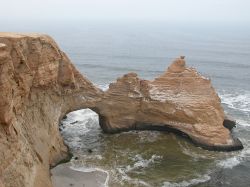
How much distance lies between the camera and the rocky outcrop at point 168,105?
136 ft

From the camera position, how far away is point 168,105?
42406 millimetres

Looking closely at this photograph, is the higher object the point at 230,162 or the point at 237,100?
the point at 237,100

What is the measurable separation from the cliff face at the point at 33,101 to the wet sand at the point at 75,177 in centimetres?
138

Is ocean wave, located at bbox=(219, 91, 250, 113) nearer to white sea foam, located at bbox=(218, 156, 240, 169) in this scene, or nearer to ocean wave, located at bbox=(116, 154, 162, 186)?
white sea foam, located at bbox=(218, 156, 240, 169)

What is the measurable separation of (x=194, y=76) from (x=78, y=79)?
12568mm

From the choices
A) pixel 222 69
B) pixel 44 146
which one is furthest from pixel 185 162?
pixel 222 69

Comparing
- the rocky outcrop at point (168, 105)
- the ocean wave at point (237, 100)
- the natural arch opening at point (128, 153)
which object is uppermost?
the rocky outcrop at point (168, 105)

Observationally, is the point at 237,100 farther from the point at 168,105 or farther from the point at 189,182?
the point at 189,182

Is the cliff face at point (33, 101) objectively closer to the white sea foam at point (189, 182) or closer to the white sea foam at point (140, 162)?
the white sea foam at point (140, 162)

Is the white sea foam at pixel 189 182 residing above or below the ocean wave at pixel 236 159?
below

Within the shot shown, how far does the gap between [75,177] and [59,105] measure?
25.8 feet

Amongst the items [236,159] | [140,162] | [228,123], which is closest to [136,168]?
[140,162]

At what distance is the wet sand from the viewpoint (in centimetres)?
3184

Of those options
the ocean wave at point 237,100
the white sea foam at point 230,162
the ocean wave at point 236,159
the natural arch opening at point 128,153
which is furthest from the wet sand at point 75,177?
the ocean wave at point 237,100
